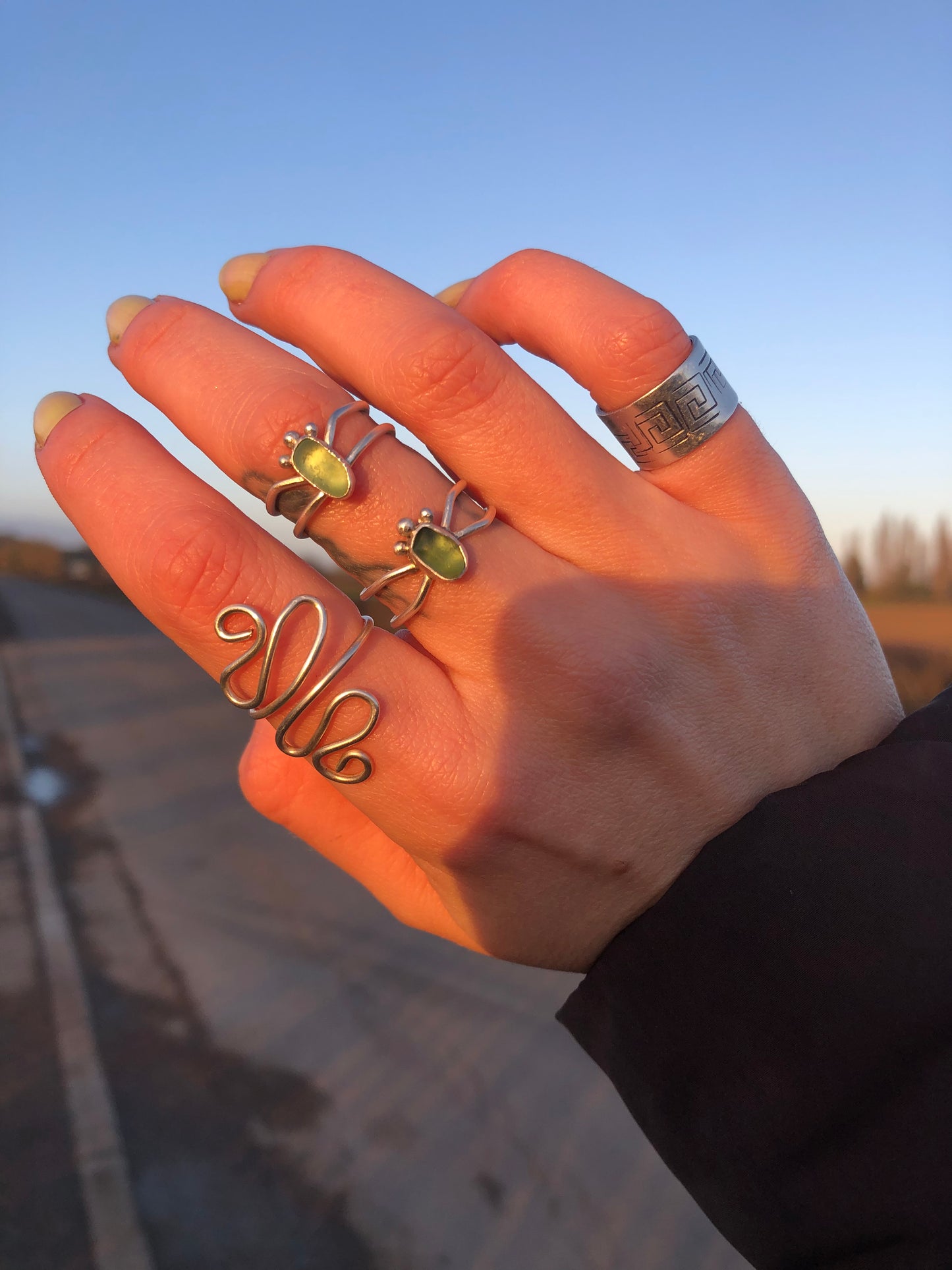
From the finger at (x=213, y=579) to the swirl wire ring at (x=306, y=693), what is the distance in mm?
12

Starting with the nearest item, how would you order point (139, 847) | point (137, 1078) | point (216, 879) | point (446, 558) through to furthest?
1. point (446, 558)
2. point (137, 1078)
3. point (216, 879)
4. point (139, 847)

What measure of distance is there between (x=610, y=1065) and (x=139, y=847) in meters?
4.24

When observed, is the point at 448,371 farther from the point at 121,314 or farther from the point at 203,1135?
the point at 203,1135

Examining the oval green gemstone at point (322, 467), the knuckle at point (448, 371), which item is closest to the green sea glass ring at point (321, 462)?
the oval green gemstone at point (322, 467)

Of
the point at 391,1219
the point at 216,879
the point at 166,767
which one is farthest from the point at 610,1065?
the point at 166,767

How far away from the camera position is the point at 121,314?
3.75 feet

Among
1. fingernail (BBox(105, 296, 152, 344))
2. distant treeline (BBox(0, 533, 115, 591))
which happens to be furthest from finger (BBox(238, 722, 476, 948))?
distant treeline (BBox(0, 533, 115, 591))

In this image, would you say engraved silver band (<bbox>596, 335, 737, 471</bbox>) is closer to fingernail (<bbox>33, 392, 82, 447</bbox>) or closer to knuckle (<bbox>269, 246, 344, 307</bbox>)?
knuckle (<bbox>269, 246, 344, 307</bbox>)

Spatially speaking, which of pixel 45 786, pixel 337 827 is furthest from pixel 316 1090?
pixel 45 786

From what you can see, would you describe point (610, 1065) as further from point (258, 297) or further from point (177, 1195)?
point (177, 1195)

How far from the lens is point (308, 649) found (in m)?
1.03

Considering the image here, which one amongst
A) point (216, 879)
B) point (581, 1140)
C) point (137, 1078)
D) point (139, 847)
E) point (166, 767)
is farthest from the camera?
point (166, 767)

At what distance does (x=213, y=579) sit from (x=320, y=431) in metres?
→ 0.25

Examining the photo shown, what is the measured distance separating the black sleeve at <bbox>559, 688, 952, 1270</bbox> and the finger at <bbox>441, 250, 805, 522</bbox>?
44cm
